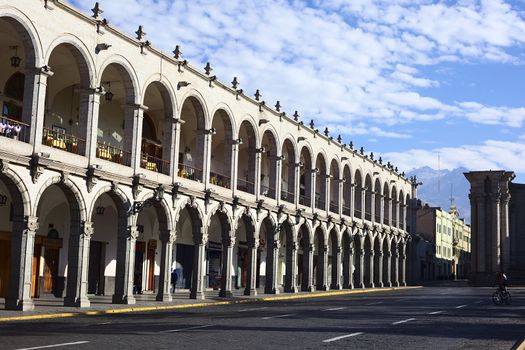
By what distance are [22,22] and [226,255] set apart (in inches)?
656

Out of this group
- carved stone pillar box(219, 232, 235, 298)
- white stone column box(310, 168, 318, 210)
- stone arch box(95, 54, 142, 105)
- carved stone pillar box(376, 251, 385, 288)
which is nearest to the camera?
stone arch box(95, 54, 142, 105)

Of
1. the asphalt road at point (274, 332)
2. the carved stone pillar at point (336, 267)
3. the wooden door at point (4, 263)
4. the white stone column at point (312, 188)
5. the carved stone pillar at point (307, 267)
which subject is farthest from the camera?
the carved stone pillar at point (336, 267)

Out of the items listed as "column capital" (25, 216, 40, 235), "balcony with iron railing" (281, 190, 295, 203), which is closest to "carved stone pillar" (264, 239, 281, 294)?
"balcony with iron railing" (281, 190, 295, 203)

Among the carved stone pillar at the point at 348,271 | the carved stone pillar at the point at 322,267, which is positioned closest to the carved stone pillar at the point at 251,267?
the carved stone pillar at the point at 322,267

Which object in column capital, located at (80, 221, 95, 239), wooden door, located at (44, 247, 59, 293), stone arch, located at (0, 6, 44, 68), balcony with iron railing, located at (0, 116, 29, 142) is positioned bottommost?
wooden door, located at (44, 247, 59, 293)

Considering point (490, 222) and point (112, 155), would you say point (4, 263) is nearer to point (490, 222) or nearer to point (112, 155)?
point (112, 155)

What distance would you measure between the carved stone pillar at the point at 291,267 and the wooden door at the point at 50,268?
49.5ft

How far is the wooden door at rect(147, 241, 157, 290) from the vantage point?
39.0 meters

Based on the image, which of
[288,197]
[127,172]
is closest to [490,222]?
[288,197]

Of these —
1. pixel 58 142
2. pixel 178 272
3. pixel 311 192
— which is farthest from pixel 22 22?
pixel 311 192

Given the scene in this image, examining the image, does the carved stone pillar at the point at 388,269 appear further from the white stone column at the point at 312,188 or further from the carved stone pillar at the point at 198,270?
the carved stone pillar at the point at 198,270

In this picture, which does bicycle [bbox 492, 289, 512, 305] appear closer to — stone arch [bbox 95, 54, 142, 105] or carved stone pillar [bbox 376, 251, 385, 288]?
stone arch [bbox 95, 54, 142, 105]

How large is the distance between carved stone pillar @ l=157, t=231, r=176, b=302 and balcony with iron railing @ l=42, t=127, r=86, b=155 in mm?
5660

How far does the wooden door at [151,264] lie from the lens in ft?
128
